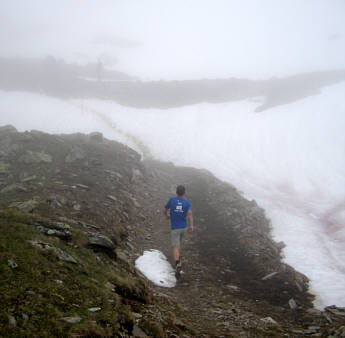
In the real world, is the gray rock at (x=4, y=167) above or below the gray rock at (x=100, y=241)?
above

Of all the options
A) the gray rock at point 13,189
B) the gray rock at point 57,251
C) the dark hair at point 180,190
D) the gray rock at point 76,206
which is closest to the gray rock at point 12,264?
the gray rock at point 57,251

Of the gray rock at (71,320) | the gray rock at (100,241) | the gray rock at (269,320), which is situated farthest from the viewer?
the gray rock at (100,241)

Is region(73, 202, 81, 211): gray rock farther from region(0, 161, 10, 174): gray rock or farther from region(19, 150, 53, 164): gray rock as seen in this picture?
region(19, 150, 53, 164): gray rock

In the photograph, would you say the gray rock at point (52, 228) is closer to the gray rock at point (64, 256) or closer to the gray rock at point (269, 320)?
the gray rock at point (64, 256)

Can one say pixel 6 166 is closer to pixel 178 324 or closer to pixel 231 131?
pixel 178 324

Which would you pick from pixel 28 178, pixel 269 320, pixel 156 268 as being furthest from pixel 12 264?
pixel 28 178

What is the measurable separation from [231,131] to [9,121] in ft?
126

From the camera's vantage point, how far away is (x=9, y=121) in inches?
1825

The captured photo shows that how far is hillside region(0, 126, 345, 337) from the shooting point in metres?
4.91

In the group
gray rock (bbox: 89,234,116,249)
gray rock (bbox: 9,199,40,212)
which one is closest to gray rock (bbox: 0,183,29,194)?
gray rock (bbox: 9,199,40,212)

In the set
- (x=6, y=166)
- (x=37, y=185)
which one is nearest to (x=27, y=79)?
(x=6, y=166)

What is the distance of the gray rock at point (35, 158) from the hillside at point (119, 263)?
70 mm

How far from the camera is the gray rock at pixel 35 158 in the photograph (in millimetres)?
18844

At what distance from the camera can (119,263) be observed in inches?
317
